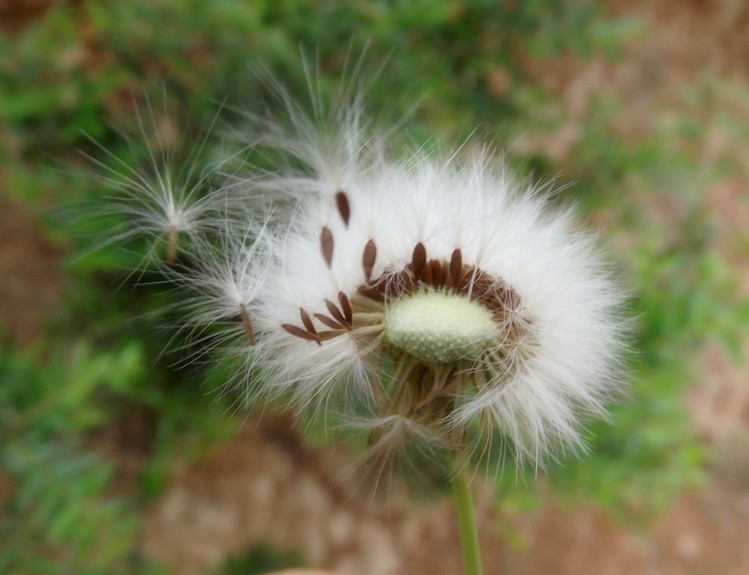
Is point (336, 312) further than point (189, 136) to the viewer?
No

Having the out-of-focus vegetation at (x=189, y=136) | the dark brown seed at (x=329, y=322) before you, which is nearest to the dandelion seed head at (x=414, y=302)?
the dark brown seed at (x=329, y=322)

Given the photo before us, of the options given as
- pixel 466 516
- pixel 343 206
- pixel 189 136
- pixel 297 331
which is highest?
pixel 189 136

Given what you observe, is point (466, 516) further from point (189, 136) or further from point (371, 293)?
point (189, 136)

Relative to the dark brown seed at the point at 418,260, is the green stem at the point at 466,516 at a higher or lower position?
lower

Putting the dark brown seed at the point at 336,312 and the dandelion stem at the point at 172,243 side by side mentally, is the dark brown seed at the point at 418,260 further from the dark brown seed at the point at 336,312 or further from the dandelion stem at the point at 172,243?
the dandelion stem at the point at 172,243

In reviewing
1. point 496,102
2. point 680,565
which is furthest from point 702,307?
point 680,565

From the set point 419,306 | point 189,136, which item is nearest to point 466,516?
point 419,306

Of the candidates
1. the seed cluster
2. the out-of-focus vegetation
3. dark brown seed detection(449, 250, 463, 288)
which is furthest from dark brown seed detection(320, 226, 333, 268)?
the out-of-focus vegetation
